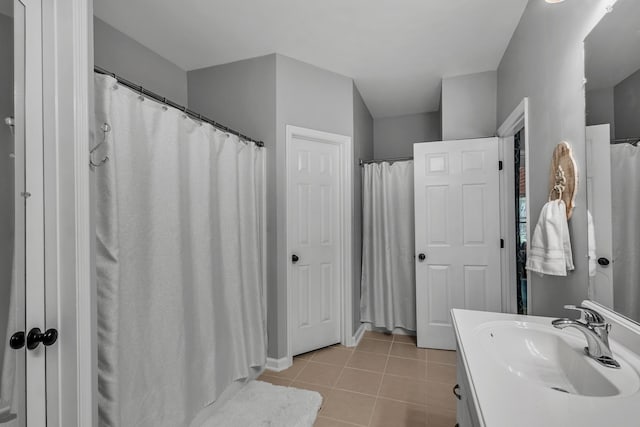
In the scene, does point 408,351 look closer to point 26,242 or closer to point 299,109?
point 299,109

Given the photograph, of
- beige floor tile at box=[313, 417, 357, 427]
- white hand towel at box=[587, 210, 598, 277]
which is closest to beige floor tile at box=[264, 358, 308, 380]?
beige floor tile at box=[313, 417, 357, 427]

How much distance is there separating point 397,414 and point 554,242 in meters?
1.38

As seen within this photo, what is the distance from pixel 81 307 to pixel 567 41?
2305mm

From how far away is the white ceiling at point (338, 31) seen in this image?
1912 millimetres

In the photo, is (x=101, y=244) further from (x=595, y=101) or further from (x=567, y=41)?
(x=567, y=41)

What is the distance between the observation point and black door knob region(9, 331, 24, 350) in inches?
34.8

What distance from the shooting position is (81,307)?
1.00m

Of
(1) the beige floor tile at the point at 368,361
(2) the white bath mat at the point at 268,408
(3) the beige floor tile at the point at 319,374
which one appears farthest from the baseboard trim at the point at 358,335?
(2) the white bath mat at the point at 268,408

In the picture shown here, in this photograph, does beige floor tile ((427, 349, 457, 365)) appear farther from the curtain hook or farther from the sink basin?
the curtain hook

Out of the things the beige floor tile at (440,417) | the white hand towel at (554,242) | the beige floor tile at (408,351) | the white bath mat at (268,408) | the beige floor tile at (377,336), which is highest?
the white hand towel at (554,242)

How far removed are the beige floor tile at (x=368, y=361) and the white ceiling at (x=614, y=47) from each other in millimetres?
2286

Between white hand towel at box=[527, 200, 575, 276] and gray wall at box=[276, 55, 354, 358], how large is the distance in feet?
5.72

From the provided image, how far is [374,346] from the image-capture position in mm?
2850

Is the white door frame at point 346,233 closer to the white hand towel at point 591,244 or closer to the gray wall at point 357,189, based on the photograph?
the gray wall at point 357,189
